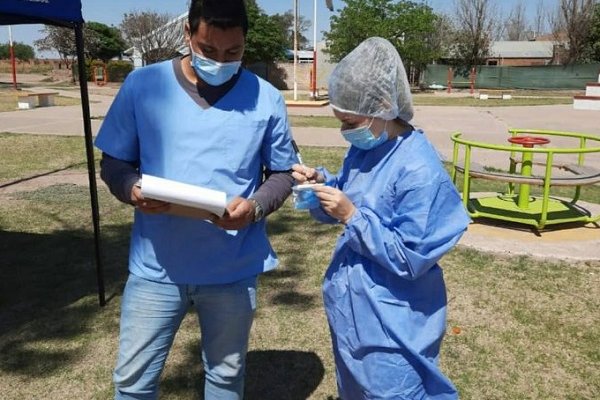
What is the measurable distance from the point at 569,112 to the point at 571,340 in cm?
1721

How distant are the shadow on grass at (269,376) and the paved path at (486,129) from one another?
2.31 meters

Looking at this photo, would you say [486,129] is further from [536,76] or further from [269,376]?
[536,76]

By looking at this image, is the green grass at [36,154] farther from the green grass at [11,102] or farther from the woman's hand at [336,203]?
the green grass at [11,102]

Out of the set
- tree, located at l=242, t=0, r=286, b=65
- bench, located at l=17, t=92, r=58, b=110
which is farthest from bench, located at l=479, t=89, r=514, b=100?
bench, located at l=17, t=92, r=58, b=110

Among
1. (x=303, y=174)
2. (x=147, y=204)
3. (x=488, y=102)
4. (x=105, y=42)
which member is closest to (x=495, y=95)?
(x=488, y=102)

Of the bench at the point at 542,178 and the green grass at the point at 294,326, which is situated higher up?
the bench at the point at 542,178

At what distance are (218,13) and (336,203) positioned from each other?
2.21 ft

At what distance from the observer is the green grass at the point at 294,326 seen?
289 centimetres

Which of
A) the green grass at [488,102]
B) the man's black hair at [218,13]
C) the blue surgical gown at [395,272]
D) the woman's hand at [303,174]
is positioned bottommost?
the green grass at [488,102]

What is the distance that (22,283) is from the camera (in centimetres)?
410

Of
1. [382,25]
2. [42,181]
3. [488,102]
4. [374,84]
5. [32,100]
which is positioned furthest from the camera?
[382,25]

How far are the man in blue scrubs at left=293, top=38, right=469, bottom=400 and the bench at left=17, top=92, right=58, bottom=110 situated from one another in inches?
730

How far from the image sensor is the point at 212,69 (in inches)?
71.5

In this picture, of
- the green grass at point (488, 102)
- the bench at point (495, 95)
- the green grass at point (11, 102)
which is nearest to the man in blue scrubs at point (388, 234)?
the green grass at point (11, 102)
